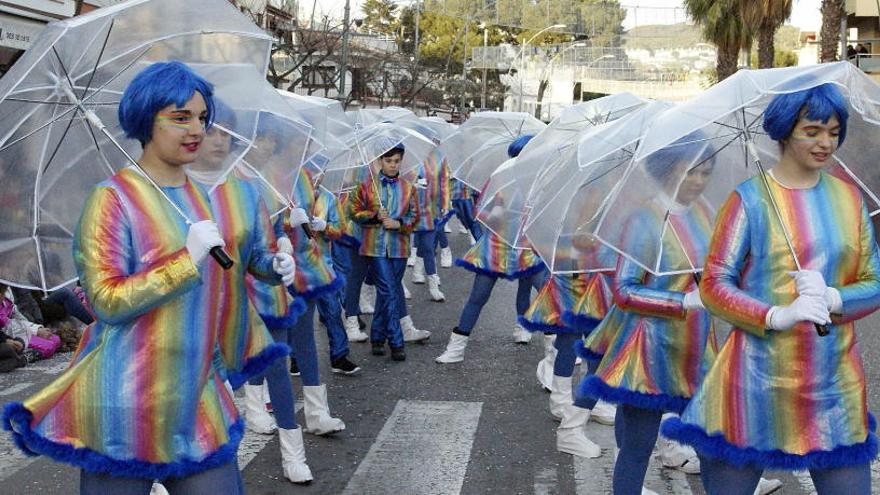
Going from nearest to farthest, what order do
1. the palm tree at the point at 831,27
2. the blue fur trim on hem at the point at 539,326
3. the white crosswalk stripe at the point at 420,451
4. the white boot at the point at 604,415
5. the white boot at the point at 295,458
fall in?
the white boot at the point at 295,458 → the white crosswalk stripe at the point at 420,451 → the blue fur trim on hem at the point at 539,326 → the white boot at the point at 604,415 → the palm tree at the point at 831,27

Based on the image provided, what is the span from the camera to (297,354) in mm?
6227

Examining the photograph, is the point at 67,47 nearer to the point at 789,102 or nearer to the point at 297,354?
the point at 789,102

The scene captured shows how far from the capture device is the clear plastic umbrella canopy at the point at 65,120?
357cm

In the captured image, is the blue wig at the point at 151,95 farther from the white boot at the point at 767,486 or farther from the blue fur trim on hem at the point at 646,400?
the white boot at the point at 767,486

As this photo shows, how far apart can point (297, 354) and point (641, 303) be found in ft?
8.16

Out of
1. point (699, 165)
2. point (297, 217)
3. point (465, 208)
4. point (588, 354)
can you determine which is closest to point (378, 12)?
point (465, 208)

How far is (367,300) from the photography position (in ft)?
38.4

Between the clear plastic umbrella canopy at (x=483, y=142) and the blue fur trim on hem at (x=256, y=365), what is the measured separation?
270 inches

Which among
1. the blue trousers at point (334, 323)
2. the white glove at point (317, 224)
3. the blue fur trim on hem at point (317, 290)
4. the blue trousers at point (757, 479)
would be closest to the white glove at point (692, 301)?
the blue trousers at point (757, 479)

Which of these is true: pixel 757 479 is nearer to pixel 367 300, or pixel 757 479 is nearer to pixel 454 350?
pixel 454 350

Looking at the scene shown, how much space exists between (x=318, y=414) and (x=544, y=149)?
2.13 metres

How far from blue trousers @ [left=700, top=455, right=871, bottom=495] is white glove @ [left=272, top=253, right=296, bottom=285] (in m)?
1.46

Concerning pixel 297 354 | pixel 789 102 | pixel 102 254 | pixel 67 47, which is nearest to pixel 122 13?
pixel 67 47

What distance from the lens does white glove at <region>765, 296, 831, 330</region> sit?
3.03 m
